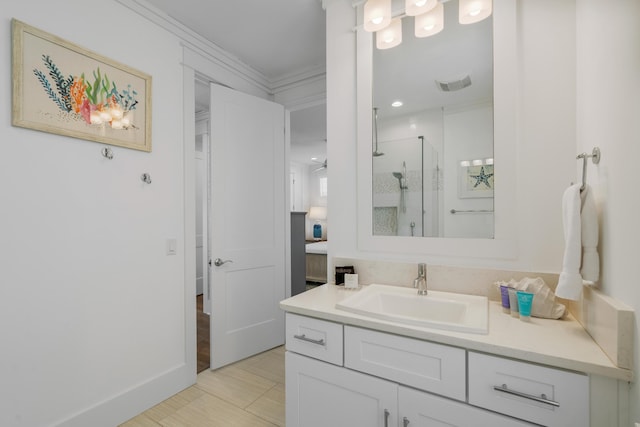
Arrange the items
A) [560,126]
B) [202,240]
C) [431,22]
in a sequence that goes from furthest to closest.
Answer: [202,240] < [431,22] < [560,126]

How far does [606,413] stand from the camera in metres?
0.81

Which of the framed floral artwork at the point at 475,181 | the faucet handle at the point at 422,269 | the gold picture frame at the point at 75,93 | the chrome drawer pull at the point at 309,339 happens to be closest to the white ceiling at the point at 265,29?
the gold picture frame at the point at 75,93

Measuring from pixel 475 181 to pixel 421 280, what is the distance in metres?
0.56

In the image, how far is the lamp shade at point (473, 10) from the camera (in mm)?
1368

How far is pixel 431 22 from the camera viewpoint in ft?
4.91

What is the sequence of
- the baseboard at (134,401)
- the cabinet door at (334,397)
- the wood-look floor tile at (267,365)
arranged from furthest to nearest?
1. the wood-look floor tile at (267,365)
2. the baseboard at (134,401)
3. the cabinet door at (334,397)

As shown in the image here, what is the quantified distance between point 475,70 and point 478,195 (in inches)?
24.2

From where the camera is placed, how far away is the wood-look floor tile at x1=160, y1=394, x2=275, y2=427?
5.58 feet

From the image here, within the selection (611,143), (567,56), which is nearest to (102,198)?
(611,143)

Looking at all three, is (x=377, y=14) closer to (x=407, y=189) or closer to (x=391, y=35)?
(x=391, y=35)

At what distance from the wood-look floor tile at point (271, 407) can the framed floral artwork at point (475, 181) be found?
1.67 metres

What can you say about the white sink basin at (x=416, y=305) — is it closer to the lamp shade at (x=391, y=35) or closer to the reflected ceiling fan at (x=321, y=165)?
the lamp shade at (x=391, y=35)

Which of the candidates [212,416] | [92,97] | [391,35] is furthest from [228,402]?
[391,35]

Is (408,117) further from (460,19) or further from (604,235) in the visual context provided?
(604,235)
